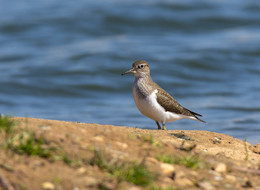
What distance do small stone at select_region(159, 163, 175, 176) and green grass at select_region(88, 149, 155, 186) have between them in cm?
25

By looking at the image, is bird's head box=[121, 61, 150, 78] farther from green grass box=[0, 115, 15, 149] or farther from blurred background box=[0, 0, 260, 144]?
green grass box=[0, 115, 15, 149]

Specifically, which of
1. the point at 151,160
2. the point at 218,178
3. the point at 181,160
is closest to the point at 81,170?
the point at 151,160

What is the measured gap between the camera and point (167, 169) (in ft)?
15.4

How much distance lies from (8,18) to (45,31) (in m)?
2.56

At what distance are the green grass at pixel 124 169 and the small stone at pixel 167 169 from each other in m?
0.25

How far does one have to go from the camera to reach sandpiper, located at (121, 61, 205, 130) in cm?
854

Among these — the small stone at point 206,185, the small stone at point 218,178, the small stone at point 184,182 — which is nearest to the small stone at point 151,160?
the small stone at point 184,182

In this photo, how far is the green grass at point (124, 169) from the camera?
430 centimetres

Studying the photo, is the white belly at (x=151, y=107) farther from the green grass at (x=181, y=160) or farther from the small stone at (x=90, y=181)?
the small stone at (x=90, y=181)

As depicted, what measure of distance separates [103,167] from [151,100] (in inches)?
164

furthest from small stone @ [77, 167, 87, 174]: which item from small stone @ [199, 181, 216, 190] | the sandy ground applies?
small stone @ [199, 181, 216, 190]

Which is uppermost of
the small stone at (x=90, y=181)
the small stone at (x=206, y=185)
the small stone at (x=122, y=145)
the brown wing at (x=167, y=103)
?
the brown wing at (x=167, y=103)

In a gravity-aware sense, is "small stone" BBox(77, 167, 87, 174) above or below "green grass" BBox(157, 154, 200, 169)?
below

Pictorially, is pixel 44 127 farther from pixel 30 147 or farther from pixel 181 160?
pixel 181 160
